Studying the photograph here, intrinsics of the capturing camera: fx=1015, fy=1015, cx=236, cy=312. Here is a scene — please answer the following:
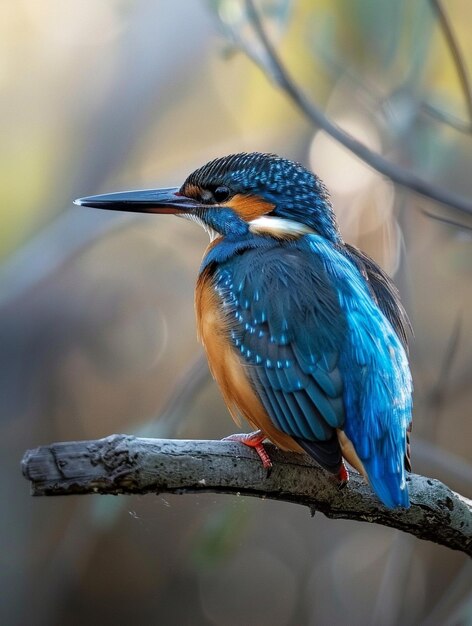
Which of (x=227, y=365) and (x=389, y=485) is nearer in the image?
(x=389, y=485)

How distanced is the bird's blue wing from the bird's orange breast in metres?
0.02

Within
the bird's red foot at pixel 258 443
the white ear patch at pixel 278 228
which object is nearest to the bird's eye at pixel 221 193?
the white ear patch at pixel 278 228

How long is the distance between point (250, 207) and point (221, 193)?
0.39 ft

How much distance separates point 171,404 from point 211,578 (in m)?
1.52

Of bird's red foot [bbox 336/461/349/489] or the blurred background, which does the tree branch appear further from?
the blurred background

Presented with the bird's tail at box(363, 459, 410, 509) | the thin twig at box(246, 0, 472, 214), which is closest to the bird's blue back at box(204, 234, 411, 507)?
the bird's tail at box(363, 459, 410, 509)

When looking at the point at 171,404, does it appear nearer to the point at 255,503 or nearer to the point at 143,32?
the point at 255,503

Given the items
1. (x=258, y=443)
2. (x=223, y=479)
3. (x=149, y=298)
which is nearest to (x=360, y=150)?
(x=258, y=443)

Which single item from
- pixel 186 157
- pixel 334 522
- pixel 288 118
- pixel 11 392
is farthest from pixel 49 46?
pixel 334 522

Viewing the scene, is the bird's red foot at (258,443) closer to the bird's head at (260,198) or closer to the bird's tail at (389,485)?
the bird's tail at (389,485)

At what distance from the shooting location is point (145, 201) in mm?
3035

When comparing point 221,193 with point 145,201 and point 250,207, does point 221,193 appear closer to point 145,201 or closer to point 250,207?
point 250,207

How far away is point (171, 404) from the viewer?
3.49 metres

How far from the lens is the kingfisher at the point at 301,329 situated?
7.55 ft
